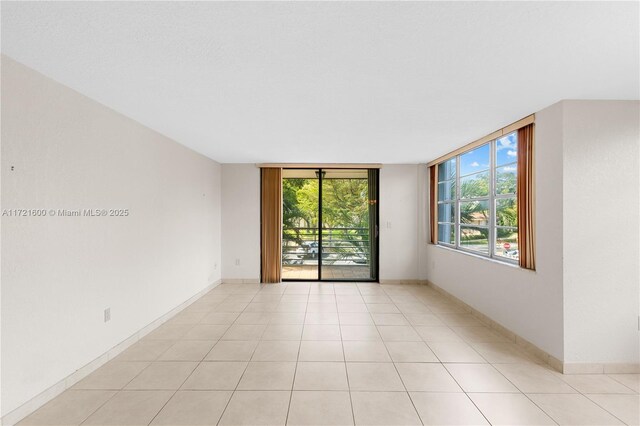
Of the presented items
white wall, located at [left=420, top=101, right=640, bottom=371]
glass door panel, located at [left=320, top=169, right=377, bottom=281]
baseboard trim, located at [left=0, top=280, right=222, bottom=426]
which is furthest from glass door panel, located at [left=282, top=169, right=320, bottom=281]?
white wall, located at [left=420, top=101, right=640, bottom=371]

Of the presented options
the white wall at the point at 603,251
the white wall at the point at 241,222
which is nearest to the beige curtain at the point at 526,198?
the white wall at the point at 603,251

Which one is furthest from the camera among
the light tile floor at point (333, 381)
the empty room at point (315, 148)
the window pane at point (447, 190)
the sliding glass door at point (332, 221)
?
the sliding glass door at point (332, 221)

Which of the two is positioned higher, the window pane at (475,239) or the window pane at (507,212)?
the window pane at (507,212)

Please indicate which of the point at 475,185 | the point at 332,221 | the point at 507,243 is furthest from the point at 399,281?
the point at 507,243

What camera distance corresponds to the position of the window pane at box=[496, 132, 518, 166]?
350 cm

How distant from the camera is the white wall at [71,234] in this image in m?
1.96

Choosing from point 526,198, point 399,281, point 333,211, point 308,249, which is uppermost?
point 526,198

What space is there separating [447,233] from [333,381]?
3.83 meters

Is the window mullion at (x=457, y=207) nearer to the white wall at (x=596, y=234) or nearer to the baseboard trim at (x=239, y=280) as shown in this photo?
the white wall at (x=596, y=234)

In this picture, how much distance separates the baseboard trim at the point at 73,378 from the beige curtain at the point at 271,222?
7.74ft

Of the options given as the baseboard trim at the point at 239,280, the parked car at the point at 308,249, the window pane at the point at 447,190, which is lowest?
the baseboard trim at the point at 239,280

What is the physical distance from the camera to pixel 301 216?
623cm

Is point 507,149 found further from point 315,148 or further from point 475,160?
point 315,148

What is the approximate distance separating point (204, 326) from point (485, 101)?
13.0 ft
